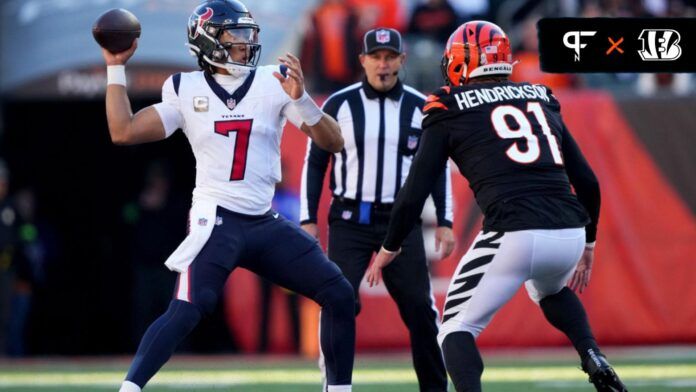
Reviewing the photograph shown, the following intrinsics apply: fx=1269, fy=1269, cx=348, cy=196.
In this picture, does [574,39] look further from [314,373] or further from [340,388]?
[314,373]

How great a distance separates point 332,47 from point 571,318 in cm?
706

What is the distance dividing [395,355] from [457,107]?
5.97 m

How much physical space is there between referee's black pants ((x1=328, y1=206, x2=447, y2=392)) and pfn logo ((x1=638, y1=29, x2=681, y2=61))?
4.85 feet

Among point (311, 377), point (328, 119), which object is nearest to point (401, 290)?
point (328, 119)

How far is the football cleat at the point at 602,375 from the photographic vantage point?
208 inches

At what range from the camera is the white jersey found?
5.47 m

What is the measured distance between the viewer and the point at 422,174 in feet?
17.5

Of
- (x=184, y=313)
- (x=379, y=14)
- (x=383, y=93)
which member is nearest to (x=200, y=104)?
(x=184, y=313)

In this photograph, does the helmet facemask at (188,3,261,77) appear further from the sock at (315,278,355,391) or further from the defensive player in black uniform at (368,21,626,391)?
the sock at (315,278,355,391)

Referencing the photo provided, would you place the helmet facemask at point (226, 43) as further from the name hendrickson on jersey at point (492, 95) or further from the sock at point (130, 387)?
the sock at point (130, 387)

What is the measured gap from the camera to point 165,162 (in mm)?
13258

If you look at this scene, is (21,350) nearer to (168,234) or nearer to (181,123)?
(168,234)

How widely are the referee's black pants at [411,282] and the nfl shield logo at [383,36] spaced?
0.93 metres

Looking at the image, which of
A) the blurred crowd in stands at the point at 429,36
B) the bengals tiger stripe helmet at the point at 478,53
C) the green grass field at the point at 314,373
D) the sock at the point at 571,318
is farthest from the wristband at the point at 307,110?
the blurred crowd in stands at the point at 429,36
